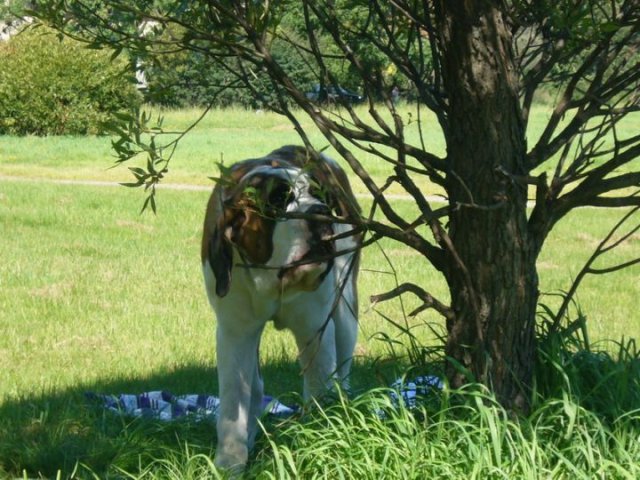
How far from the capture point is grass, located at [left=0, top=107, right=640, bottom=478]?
4430 mm

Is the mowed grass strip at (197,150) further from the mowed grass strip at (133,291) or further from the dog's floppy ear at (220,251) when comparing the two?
the dog's floppy ear at (220,251)

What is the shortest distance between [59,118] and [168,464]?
30.7 meters

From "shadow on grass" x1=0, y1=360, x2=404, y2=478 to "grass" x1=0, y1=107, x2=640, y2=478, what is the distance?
0.01m

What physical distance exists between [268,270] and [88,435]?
1603 millimetres

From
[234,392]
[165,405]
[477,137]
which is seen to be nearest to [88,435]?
[165,405]

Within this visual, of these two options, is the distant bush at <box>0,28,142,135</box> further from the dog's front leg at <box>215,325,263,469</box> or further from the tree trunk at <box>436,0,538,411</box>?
the tree trunk at <box>436,0,538,411</box>

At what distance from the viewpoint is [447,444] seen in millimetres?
4477

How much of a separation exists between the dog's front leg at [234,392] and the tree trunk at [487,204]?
48.5 inches

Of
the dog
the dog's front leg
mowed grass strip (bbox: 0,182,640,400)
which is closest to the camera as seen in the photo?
the dog

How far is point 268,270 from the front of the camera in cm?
508

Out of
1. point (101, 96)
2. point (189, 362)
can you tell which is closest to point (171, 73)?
point (189, 362)

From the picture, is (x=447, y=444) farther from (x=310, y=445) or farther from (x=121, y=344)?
(x=121, y=344)

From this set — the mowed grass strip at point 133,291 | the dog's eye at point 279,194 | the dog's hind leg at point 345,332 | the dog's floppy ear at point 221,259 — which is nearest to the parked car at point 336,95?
the dog's eye at point 279,194

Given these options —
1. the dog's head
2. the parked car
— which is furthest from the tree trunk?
the dog's head
